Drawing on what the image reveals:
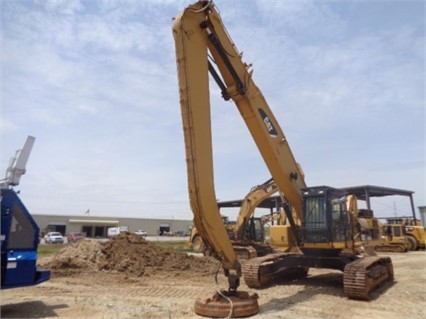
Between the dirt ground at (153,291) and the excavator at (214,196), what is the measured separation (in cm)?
54

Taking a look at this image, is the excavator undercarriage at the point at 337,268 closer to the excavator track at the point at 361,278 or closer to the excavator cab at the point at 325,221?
the excavator track at the point at 361,278

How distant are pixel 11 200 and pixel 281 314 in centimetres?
546

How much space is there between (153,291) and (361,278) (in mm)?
5184

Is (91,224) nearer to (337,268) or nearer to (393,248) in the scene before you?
(393,248)

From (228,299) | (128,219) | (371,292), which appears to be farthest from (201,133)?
(128,219)

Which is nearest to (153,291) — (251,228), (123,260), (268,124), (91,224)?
(123,260)

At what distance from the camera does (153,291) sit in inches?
393

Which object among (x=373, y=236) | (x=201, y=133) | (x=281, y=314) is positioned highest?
(x=201, y=133)

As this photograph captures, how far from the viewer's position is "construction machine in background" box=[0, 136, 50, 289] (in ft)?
22.0

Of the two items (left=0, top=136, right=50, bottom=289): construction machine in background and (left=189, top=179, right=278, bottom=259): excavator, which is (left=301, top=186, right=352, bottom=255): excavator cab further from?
(left=189, top=179, right=278, bottom=259): excavator

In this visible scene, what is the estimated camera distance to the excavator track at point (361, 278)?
863 centimetres

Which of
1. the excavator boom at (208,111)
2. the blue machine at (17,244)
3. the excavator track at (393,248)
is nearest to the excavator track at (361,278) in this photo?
the excavator boom at (208,111)

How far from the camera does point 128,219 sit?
244ft

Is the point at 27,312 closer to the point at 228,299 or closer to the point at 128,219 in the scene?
the point at 228,299
